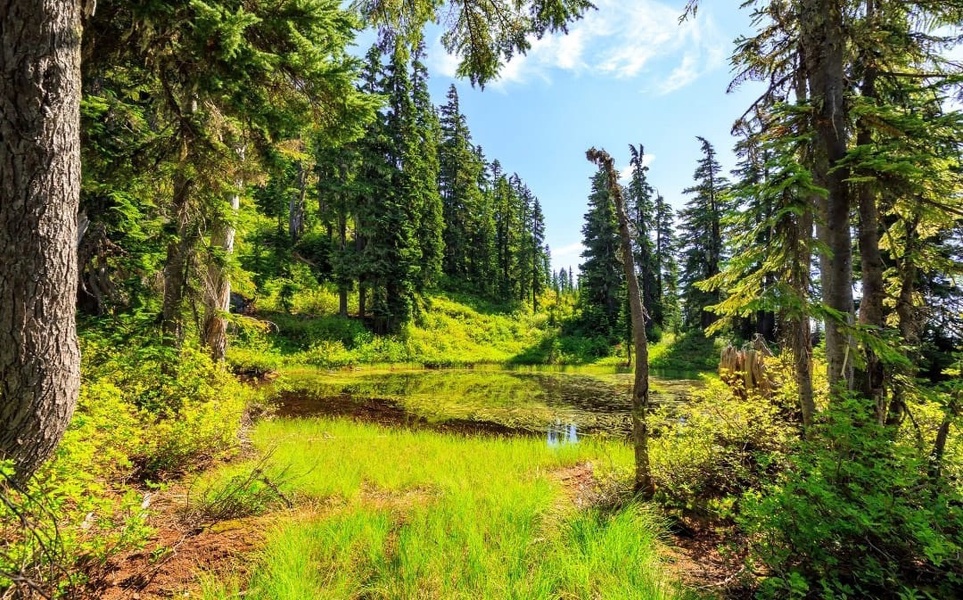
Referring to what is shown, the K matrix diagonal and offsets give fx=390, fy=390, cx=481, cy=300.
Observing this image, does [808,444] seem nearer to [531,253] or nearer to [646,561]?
[646,561]

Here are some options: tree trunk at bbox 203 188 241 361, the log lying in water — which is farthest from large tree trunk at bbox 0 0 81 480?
the log lying in water

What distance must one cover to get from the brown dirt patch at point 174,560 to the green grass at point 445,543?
23cm

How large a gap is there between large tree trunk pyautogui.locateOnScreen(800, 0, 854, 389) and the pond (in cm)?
676

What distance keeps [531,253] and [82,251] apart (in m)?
39.6

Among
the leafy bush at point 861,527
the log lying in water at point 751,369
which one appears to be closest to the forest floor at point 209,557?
the leafy bush at point 861,527

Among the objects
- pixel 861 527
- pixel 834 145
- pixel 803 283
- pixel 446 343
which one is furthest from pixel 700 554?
pixel 446 343

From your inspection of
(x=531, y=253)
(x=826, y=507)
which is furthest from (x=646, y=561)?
(x=531, y=253)

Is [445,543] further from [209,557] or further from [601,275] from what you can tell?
[601,275]

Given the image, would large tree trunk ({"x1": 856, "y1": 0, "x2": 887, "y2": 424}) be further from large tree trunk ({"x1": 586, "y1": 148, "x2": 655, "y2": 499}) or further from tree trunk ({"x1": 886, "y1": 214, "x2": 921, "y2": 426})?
large tree trunk ({"x1": 586, "y1": 148, "x2": 655, "y2": 499})

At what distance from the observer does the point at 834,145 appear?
434 cm

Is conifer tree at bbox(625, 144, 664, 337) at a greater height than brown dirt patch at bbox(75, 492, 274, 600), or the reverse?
conifer tree at bbox(625, 144, 664, 337)

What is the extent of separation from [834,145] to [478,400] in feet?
44.3

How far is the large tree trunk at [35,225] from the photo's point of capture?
9.07 ft

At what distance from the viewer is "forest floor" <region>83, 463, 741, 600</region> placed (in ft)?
9.21
